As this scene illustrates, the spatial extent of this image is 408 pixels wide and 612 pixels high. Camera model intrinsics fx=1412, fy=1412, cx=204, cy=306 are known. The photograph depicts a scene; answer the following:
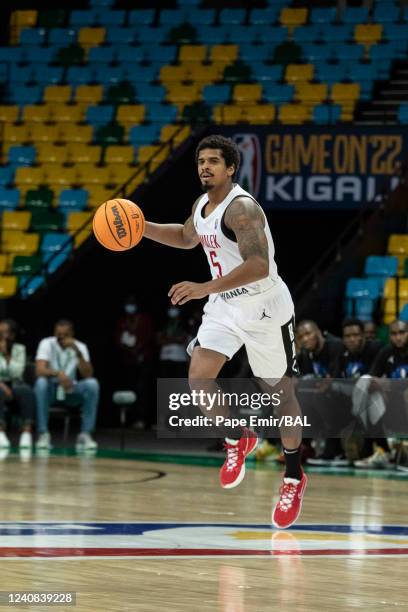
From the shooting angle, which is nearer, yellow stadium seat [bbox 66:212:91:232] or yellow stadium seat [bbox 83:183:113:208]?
yellow stadium seat [bbox 66:212:91:232]

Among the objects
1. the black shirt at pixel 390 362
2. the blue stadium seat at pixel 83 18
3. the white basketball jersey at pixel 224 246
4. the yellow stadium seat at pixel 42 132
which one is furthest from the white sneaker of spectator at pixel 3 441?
the blue stadium seat at pixel 83 18

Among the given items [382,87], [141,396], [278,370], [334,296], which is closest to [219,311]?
[278,370]

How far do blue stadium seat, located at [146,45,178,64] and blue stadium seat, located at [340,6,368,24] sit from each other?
2786 mm

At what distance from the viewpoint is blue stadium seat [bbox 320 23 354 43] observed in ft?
73.3

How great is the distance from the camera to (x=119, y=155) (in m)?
20.9

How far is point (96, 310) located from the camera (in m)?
19.0

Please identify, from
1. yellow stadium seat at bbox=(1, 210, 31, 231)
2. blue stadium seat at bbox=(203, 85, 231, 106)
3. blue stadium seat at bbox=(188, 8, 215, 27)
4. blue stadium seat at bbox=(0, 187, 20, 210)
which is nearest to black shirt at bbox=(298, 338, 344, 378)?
yellow stadium seat at bbox=(1, 210, 31, 231)

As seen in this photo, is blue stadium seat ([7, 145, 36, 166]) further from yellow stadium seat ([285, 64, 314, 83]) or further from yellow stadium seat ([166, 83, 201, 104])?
yellow stadium seat ([285, 64, 314, 83])

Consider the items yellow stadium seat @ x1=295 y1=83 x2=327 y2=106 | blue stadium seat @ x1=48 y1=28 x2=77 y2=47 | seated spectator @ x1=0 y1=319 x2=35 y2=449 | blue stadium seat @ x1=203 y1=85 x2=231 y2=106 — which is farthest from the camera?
blue stadium seat @ x1=48 y1=28 x2=77 y2=47

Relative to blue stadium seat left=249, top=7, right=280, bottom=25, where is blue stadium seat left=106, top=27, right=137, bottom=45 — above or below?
below

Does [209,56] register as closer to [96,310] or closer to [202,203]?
[96,310]

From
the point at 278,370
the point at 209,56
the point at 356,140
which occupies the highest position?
the point at 209,56

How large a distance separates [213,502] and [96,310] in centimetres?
918

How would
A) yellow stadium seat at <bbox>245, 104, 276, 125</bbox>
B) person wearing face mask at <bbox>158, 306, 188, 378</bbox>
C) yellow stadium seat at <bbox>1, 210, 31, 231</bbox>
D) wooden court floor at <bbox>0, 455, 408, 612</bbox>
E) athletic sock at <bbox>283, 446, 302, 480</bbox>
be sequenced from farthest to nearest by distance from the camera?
yellow stadium seat at <bbox>245, 104, 276, 125</bbox>, yellow stadium seat at <bbox>1, 210, 31, 231</bbox>, person wearing face mask at <bbox>158, 306, 188, 378</bbox>, athletic sock at <bbox>283, 446, 302, 480</bbox>, wooden court floor at <bbox>0, 455, 408, 612</bbox>
